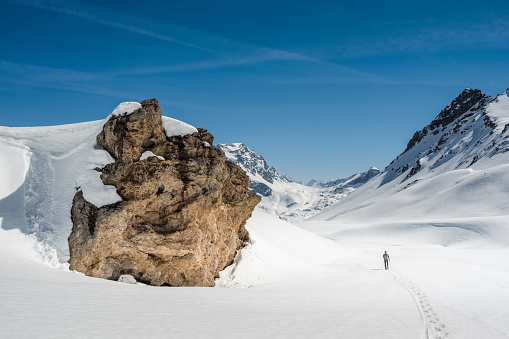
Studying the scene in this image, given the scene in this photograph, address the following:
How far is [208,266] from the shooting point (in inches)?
770

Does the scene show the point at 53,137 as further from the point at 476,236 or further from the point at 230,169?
the point at 476,236

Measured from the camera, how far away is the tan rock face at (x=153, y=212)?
16.7 m

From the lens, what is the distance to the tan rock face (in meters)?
16.7

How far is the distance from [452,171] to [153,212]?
109 metres

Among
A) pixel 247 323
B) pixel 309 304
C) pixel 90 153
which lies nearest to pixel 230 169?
pixel 90 153

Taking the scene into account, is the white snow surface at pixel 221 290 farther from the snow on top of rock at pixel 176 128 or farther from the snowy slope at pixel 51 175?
the snow on top of rock at pixel 176 128

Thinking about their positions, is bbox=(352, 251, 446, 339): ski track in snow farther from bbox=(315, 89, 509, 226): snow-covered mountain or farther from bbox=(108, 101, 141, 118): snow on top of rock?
bbox=(315, 89, 509, 226): snow-covered mountain

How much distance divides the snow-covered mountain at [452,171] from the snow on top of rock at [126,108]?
73.3 meters

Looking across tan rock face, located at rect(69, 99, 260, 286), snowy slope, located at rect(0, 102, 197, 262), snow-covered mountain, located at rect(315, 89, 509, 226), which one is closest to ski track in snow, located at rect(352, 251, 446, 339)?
tan rock face, located at rect(69, 99, 260, 286)

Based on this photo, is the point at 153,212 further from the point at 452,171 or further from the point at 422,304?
the point at 452,171

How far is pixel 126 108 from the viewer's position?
1925cm

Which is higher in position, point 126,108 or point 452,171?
point 452,171

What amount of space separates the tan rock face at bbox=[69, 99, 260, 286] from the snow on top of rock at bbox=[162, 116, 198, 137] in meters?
0.36

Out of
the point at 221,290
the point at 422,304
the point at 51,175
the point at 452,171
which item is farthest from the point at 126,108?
the point at 452,171
